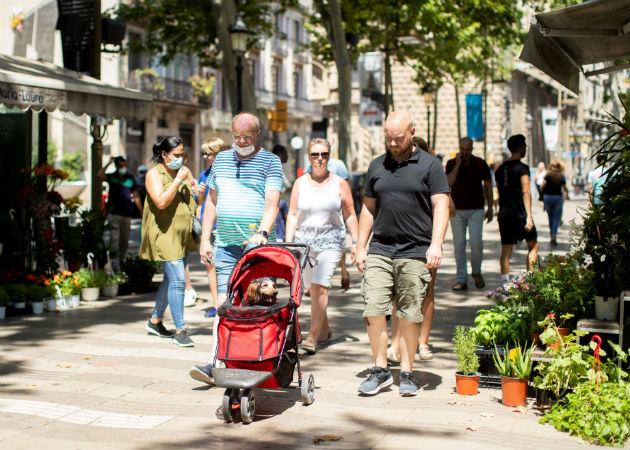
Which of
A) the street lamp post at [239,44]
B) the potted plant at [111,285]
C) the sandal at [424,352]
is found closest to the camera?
the sandal at [424,352]

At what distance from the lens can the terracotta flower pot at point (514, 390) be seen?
246 inches

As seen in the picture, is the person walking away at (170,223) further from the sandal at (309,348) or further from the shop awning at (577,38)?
the shop awning at (577,38)

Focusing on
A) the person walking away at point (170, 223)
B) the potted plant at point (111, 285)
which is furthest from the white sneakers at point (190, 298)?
the person walking away at point (170, 223)

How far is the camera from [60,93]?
10609 millimetres

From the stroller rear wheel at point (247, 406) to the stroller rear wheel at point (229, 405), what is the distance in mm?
62

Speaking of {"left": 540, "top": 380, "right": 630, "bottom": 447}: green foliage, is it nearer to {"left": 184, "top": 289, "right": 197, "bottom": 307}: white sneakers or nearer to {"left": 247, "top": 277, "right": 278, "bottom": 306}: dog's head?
{"left": 247, "top": 277, "right": 278, "bottom": 306}: dog's head

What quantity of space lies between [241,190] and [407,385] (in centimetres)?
211

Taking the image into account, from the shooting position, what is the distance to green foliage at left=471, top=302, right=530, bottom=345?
6.86 m

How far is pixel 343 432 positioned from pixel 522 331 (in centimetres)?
186

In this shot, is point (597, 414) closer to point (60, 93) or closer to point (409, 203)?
point (409, 203)

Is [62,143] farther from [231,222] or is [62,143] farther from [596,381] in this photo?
[596,381]

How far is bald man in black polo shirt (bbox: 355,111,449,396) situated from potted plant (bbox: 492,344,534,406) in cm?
67

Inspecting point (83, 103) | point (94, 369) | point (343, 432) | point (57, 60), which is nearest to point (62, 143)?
point (57, 60)

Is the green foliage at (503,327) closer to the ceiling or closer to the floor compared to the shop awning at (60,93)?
closer to the floor
